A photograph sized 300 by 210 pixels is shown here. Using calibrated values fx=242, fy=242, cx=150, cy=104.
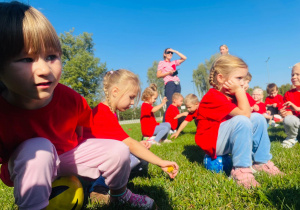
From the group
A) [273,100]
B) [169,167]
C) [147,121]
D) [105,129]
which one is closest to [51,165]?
[105,129]

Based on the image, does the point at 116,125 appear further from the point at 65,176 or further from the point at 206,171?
the point at 206,171

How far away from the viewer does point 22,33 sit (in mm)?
1476

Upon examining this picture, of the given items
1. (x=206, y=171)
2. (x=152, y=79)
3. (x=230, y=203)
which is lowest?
(x=152, y=79)

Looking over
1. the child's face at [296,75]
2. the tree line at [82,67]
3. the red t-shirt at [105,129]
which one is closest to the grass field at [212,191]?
the red t-shirt at [105,129]

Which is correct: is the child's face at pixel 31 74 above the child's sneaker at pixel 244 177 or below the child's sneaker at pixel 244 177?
above

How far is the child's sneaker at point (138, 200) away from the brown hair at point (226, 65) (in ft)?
6.06

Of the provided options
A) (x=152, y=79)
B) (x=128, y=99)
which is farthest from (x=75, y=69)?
(x=128, y=99)

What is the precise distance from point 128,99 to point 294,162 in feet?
7.70

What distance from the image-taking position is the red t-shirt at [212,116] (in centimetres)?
302

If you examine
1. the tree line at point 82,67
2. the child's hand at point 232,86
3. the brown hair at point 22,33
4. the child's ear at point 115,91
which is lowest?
the tree line at point 82,67

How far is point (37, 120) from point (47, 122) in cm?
8

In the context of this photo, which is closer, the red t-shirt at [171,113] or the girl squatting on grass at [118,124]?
the girl squatting on grass at [118,124]

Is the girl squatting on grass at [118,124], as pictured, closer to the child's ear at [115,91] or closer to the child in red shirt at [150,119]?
the child's ear at [115,91]

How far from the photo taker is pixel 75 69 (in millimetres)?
39531
